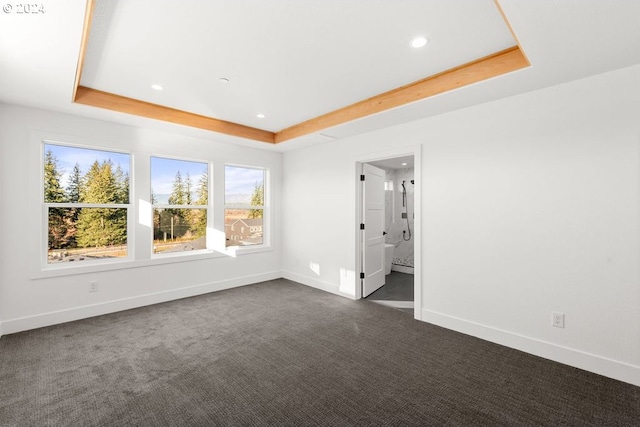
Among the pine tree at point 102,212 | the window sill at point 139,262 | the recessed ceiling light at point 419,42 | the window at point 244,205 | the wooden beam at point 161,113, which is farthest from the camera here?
the window at point 244,205

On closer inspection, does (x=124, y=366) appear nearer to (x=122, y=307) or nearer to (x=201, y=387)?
(x=201, y=387)

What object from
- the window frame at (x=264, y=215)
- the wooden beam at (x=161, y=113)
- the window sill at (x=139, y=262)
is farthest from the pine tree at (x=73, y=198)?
the window frame at (x=264, y=215)

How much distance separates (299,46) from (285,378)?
2.63 metres

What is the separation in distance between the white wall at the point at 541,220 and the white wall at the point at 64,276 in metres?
3.24

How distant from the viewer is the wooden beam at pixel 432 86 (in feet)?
7.94

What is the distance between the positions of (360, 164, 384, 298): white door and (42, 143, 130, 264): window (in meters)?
3.37

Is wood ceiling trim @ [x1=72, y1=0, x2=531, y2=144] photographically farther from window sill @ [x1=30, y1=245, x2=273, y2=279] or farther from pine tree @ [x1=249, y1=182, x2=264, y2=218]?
window sill @ [x1=30, y1=245, x2=273, y2=279]

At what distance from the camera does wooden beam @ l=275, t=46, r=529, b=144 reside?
7.94 feet

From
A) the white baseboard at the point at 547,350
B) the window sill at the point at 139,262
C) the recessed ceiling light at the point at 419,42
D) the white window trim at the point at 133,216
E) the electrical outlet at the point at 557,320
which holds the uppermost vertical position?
the recessed ceiling light at the point at 419,42

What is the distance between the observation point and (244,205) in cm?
530

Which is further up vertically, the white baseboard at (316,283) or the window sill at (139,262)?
the window sill at (139,262)

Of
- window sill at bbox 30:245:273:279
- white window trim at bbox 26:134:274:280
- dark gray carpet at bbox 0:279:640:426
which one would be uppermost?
white window trim at bbox 26:134:274:280

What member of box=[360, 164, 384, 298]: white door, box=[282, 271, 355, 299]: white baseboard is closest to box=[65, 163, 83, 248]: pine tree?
box=[282, 271, 355, 299]: white baseboard

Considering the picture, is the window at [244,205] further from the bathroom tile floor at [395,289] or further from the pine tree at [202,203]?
the bathroom tile floor at [395,289]
